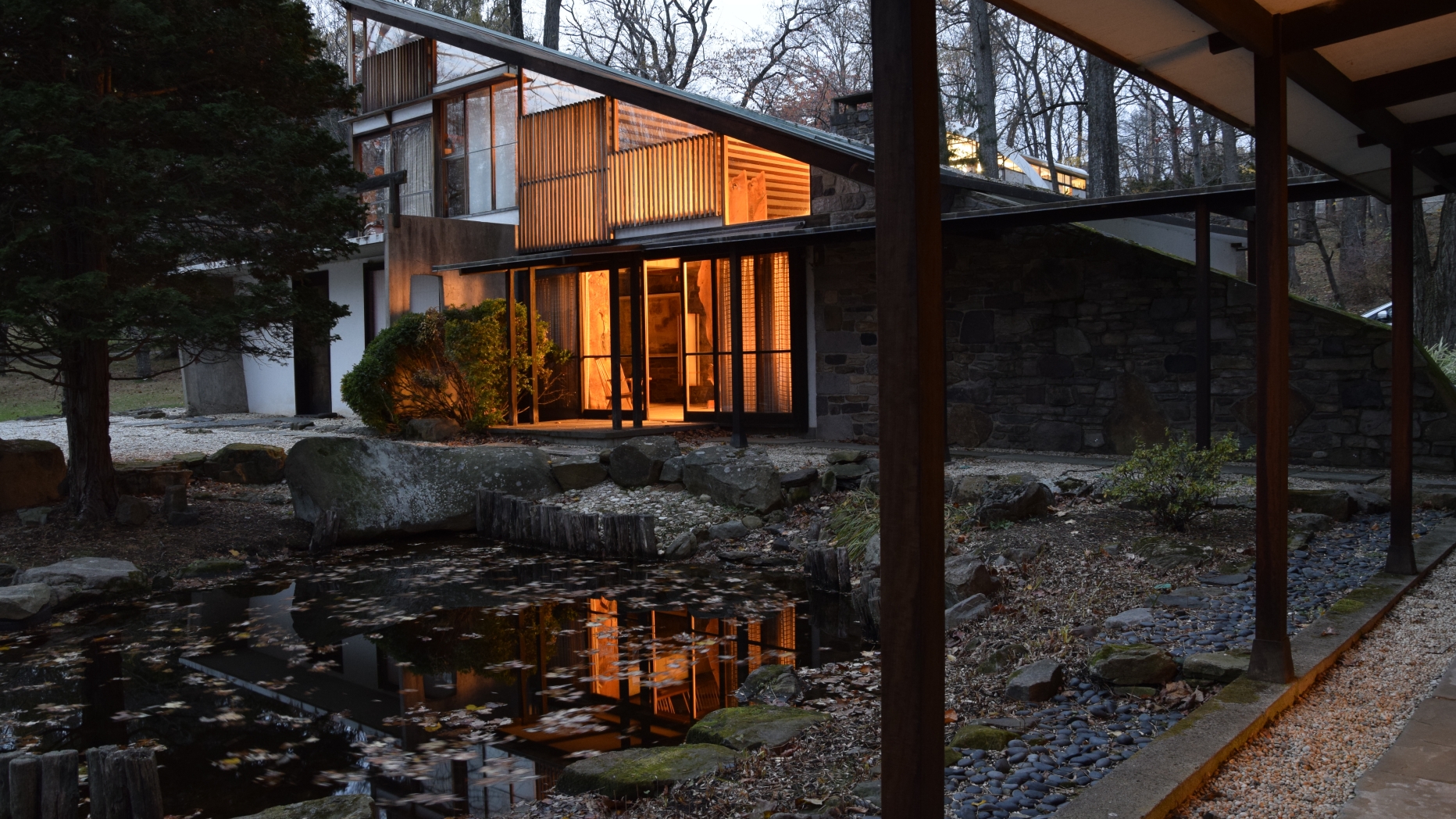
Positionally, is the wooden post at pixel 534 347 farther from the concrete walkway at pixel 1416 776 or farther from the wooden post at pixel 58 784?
the concrete walkway at pixel 1416 776

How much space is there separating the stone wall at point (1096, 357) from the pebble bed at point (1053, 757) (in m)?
6.42

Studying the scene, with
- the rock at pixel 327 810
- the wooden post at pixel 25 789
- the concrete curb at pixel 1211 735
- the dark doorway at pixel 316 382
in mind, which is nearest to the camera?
the concrete curb at pixel 1211 735

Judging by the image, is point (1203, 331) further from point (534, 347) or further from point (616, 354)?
point (534, 347)

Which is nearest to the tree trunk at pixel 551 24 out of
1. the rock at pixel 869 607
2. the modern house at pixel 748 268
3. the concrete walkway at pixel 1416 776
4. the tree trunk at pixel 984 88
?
the modern house at pixel 748 268

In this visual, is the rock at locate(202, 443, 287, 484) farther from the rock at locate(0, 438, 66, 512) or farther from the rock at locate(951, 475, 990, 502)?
the rock at locate(951, 475, 990, 502)

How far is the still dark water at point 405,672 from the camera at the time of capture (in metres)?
4.54

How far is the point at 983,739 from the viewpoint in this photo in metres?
3.90

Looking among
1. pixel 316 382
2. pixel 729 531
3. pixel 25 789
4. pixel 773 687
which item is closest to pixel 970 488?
pixel 729 531

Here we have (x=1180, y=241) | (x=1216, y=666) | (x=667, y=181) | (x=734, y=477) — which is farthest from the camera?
(x=1180, y=241)

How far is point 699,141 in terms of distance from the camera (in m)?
13.8

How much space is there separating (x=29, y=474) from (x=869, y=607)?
25.4 feet

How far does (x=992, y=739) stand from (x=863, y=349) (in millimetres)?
8980

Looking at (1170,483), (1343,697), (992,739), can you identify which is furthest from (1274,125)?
(1170,483)

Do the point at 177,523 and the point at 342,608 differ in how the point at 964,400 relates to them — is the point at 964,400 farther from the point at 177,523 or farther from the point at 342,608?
the point at 177,523
